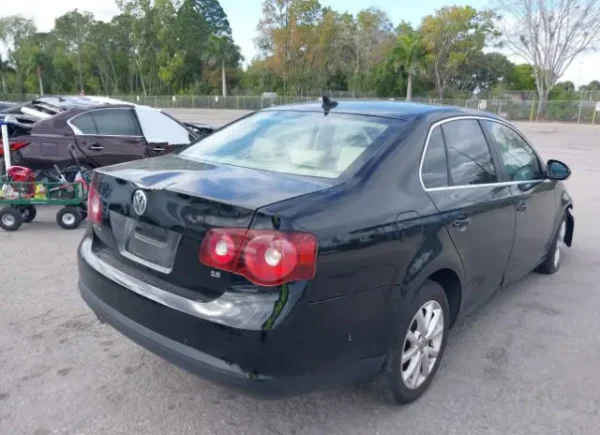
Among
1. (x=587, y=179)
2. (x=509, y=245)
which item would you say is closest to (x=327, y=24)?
(x=587, y=179)

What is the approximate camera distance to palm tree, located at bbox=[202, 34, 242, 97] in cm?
6838

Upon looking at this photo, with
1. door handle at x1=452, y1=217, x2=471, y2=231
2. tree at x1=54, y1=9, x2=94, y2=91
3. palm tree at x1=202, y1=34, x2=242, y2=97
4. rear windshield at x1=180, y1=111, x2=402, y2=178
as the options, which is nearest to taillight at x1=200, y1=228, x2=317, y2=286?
rear windshield at x1=180, y1=111, x2=402, y2=178

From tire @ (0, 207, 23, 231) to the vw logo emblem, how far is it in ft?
15.6

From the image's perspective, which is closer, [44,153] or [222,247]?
[222,247]

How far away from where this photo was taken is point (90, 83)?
83375 millimetres

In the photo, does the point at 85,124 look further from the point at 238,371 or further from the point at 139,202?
the point at 238,371

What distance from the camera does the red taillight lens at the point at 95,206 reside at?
299cm

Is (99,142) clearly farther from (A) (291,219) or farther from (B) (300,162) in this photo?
(A) (291,219)

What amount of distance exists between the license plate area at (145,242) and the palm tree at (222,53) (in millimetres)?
67698

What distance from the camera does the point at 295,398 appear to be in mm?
2996

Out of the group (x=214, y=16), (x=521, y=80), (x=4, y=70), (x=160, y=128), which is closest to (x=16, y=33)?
(x=4, y=70)

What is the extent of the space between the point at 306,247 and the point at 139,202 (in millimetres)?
906

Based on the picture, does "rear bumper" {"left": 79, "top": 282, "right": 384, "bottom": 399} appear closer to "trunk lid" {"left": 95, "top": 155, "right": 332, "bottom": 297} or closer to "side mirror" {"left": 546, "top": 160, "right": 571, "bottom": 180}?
"trunk lid" {"left": 95, "top": 155, "right": 332, "bottom": 297}

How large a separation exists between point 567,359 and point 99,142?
6729 millimetres
